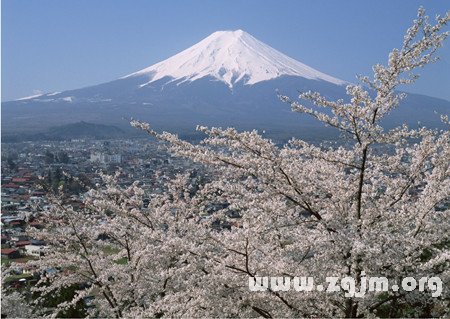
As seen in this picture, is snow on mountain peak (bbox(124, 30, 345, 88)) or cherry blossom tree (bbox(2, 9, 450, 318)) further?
snow on mountain peak (bbox(124, 30, 345, 88))

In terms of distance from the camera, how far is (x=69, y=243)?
18.1 ft

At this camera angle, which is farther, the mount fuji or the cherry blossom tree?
the mount fuji

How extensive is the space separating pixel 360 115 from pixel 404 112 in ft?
386

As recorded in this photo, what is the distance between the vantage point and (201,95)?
5418 inches

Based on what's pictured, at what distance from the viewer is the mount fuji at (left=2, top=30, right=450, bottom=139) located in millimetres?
108938

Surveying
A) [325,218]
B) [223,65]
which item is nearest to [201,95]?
[223,65]

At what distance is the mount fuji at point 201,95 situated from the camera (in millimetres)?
108938

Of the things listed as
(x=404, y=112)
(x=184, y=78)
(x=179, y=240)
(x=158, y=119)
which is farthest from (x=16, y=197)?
(x=184, y=78)

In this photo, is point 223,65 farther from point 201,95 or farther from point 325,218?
point 325,218

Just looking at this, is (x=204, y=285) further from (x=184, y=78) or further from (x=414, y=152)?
(x=184, y=78)

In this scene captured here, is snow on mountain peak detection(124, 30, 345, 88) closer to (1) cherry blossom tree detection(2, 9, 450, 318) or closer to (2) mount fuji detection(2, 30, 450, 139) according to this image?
(2) mount fuji detection(2, 30, 450, 139)

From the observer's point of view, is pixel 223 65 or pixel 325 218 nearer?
pixel 325 218

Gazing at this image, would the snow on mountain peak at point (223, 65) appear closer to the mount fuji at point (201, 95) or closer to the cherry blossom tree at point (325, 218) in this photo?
the mount fuji at point (201, 95)

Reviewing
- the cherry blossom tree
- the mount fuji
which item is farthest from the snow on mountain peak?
the cherry blossom tree
